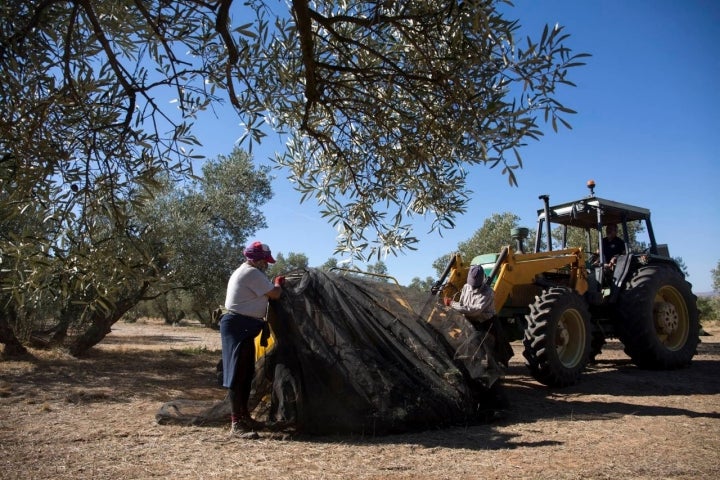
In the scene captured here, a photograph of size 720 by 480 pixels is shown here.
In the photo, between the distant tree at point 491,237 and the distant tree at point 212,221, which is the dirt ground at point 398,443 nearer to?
the distant tree at point 212,221

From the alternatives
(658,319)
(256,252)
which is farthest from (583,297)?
(256,252)

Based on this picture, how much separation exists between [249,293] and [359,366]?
119 centimetres

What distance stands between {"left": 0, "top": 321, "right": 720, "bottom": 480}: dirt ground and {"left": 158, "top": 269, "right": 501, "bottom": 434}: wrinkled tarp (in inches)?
7.4

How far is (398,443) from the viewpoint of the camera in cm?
438

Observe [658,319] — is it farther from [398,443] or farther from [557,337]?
[398,443]

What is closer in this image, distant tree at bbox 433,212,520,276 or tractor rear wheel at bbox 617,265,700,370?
tractor rear wheel at bbox 617,265,700,370

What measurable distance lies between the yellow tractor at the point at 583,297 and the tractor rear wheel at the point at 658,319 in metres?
0.01

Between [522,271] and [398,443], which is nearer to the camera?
[398,443]

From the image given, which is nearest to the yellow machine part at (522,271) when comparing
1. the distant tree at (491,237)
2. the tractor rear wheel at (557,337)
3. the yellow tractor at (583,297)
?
the yellow tractor at (583,297)

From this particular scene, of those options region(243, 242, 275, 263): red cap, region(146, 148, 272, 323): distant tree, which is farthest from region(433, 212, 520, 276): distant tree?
region(243, 242, 275, 263): red cap

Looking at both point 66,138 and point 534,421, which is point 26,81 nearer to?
point 66,138

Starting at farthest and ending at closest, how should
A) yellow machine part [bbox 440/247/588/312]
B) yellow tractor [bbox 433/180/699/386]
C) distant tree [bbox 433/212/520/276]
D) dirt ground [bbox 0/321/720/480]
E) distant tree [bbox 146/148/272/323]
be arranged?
distant tree [bbox 433/212/520/276]
distant tree [bbox 146/148/272/323]
yellow machine part [bbox 440/247/588/312]
yellow tractor [bbox 433/180/699/386]
dirt ground [bbox 0/321/720/480]

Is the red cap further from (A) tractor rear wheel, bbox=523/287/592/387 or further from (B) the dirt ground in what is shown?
(A) tractor rear wheel, bbox=523/287/592/387

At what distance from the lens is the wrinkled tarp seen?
15.3 feet
